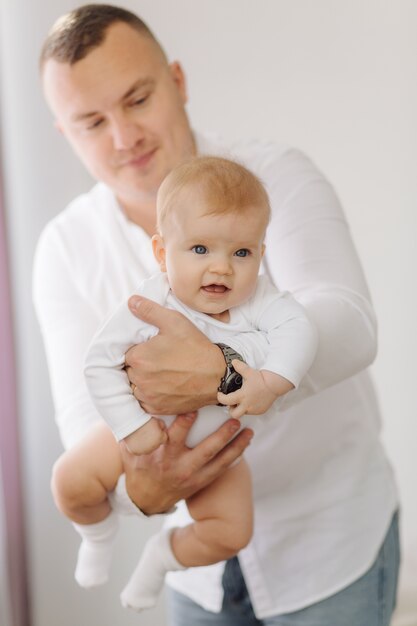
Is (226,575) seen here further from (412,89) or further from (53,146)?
(412,89)

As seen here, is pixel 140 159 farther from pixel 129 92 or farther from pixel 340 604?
pixel 340 604

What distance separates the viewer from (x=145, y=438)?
41.8 inches

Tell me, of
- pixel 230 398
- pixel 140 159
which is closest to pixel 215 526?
pixel 230 398

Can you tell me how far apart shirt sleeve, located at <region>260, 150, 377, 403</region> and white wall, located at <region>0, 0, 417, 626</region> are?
956 millimetres

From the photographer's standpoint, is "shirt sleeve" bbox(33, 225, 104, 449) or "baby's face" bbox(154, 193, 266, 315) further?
"shirt sleeve" bbox(33, 225, 104, 449)

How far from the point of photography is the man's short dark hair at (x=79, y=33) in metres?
1.34

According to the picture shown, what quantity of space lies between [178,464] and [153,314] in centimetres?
21

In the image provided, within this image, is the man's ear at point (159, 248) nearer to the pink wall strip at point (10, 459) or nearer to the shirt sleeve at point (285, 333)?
the shirt sleeve at point (285, 333)

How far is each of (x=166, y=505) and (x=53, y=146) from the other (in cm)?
120

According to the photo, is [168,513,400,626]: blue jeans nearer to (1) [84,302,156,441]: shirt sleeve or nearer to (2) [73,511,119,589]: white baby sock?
(2) [73,511,119,589]: white baby sock

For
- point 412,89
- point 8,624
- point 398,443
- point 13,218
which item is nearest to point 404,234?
point 412,89

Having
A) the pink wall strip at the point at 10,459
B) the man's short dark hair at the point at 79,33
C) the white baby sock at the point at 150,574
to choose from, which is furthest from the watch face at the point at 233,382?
the pink wall strip at the point at 10,459

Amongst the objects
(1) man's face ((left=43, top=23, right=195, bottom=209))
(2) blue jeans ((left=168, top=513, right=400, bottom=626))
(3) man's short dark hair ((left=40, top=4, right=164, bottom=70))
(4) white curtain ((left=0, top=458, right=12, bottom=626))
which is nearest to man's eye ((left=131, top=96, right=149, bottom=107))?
(1) man's face ((left=43, top=23, right=195, bottom=209))

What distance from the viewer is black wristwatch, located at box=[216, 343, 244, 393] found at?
39.9 inches
